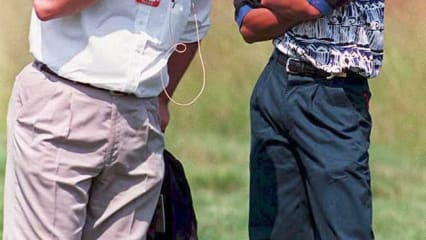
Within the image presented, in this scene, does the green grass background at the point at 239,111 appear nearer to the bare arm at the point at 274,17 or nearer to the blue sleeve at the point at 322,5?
the bare arm at the point at 274,17

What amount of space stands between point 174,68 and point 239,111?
8.75 ft

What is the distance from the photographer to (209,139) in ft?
20.3

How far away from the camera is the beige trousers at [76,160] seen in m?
3.06

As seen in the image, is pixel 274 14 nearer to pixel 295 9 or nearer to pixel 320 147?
pixel 295 9

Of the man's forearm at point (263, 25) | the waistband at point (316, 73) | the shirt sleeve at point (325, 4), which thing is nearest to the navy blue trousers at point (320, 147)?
the waistband at point (316, 73)

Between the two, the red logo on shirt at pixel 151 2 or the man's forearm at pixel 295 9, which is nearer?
the red logo on shirt at pixel 151 2

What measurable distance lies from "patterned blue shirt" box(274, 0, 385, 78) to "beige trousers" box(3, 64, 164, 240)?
26.2 inches

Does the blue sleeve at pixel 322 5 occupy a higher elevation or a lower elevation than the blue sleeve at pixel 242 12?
higher

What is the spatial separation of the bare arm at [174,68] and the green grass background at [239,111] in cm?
199

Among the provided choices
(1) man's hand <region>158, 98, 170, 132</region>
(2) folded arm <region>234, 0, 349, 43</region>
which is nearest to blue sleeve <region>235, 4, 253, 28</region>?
(2) folded arm <region>234, 0, 349, 43</region>

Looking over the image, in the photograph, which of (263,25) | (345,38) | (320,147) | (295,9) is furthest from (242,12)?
(320,147)

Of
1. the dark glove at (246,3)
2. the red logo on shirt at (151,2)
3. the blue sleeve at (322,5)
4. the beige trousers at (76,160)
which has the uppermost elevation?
the red logo on shirt at (151,2)

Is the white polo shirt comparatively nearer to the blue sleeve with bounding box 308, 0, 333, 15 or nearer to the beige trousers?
the beige trousers

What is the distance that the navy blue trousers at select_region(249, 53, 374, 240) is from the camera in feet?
11.9
